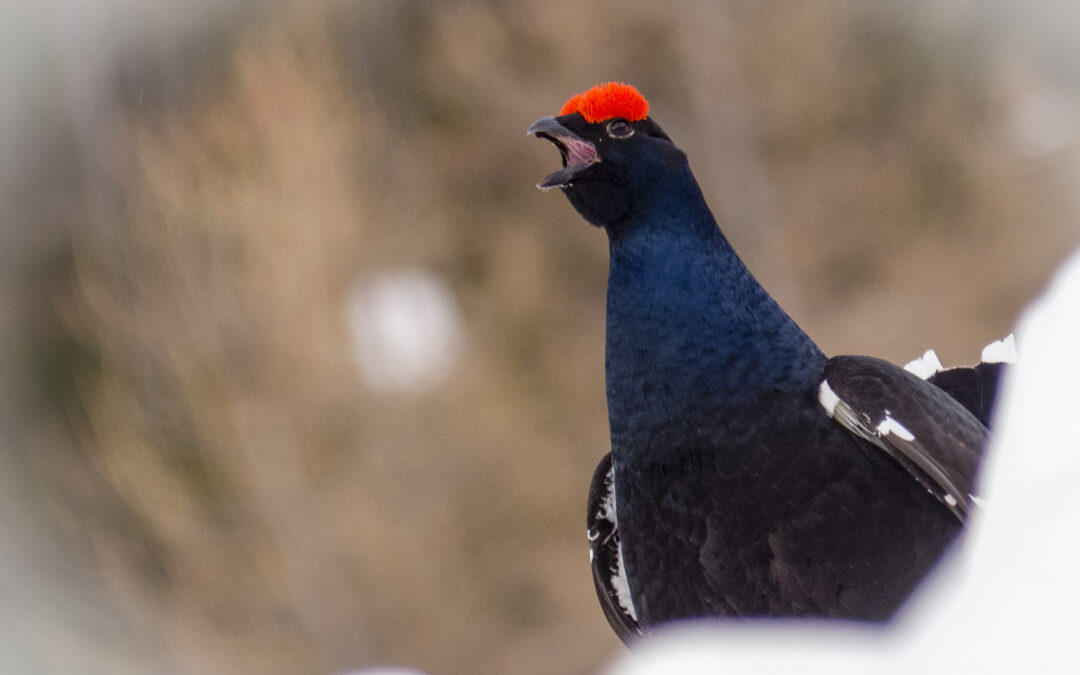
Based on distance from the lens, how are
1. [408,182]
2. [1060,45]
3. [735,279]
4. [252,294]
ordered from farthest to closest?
[408,182] → [252,294] → [1060,45] → [735,279]

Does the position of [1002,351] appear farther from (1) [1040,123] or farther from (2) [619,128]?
(1) [1040,123]

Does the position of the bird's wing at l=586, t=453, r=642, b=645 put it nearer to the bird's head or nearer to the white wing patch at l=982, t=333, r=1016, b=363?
the bird's head

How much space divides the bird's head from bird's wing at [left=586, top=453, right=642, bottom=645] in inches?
6.2

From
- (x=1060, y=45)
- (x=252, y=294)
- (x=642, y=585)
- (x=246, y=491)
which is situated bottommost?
(x=642, y=585)

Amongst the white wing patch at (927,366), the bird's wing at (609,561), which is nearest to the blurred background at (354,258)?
the white wing patch at (927,366)

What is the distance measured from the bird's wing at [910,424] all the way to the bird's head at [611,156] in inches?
5.7

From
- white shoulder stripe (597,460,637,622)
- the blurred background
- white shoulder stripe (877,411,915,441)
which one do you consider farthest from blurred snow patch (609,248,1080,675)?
the blurred background

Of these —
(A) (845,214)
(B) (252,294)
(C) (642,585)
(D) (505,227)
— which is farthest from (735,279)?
(D) (505,227)

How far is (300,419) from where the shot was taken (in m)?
1.31

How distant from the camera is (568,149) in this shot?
0.47m

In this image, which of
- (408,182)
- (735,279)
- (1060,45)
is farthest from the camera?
(408,182)

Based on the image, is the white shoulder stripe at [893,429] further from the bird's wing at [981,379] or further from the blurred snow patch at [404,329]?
the blurred snow patch at [404,329]

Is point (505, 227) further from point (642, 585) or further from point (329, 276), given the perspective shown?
point (642, 585)

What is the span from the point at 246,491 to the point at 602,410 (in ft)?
2.14
